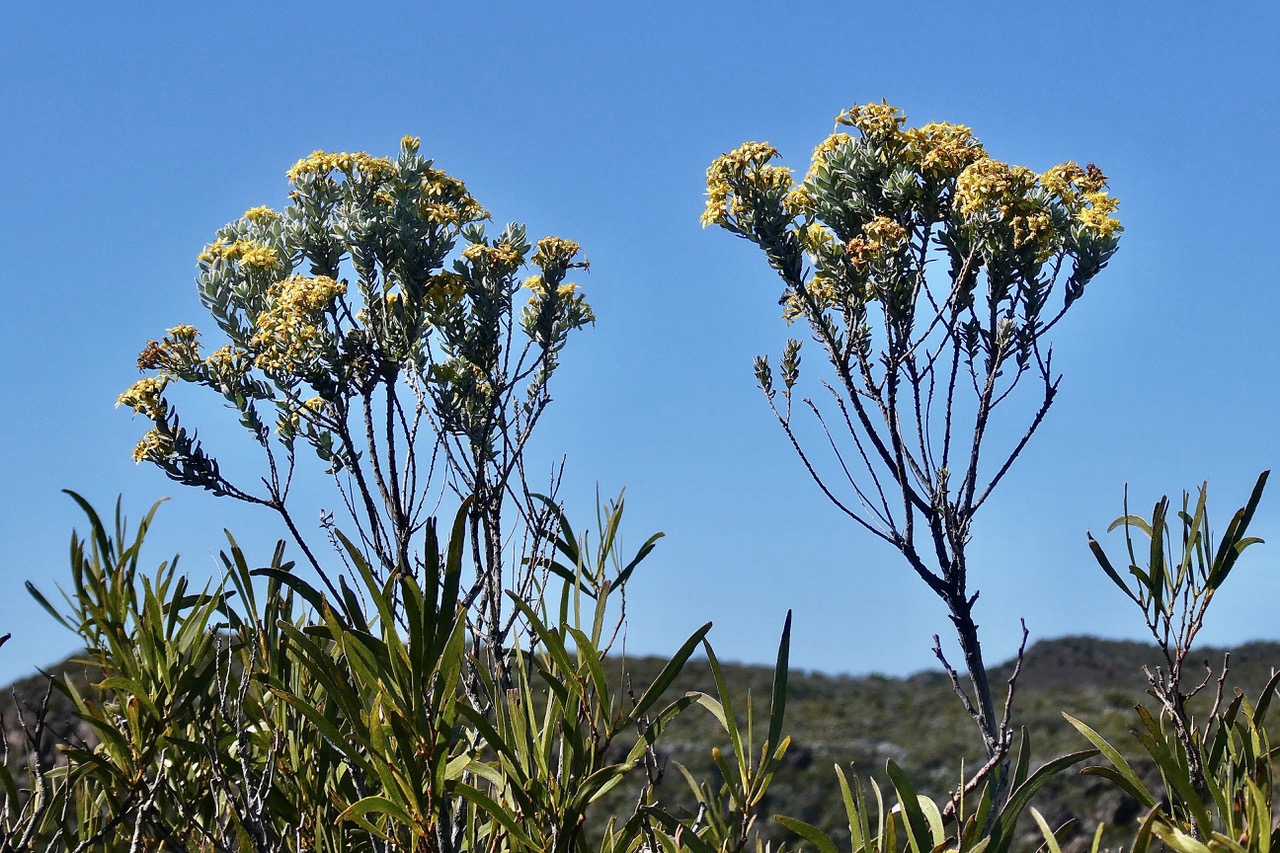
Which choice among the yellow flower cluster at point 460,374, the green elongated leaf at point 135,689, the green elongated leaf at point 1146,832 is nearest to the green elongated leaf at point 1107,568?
the green elongated leaf at point 1146,832

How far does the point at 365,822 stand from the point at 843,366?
4.14m

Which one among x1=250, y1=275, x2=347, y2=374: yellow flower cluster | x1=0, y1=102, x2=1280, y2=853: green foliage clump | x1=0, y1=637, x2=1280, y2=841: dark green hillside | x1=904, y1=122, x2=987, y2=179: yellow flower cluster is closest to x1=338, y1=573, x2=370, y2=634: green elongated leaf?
x1=0, y1=102, x2=1280, y2=853: green foliage clump

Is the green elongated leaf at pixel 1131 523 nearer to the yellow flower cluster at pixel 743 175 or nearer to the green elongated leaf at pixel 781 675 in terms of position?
the green elongated leaf at pixel 781 675

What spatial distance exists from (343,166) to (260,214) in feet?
1.88

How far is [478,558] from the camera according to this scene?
13.6 feet

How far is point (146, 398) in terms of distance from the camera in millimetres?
4781

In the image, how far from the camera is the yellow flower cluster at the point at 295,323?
15.0ft

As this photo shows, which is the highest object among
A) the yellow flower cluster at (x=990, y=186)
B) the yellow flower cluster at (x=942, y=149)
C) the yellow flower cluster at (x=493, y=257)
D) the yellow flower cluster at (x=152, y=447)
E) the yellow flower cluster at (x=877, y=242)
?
the yellow flower cluster at (x=942, y=149)

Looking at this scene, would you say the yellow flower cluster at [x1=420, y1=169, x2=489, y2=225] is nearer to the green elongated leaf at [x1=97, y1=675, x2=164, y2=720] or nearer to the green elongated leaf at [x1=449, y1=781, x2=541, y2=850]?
the green elongated leaf at [x1=97, y1=675, x2=164, y2=720]

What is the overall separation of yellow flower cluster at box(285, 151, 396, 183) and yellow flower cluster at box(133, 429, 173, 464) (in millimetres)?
1273

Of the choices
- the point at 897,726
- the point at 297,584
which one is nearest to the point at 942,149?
the point at 297,584

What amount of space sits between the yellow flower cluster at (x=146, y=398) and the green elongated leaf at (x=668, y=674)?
384cm

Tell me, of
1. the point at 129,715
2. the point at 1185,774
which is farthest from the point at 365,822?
the point at 1185,774

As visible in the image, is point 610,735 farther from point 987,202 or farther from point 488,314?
point 987,202
